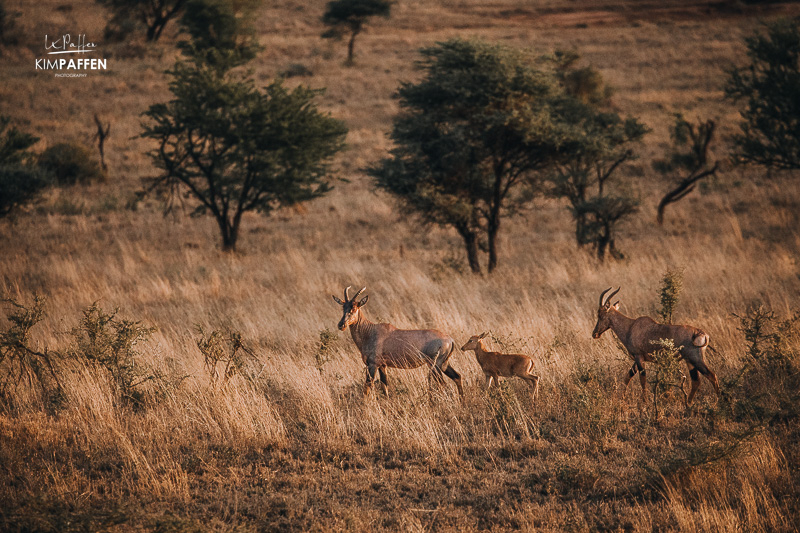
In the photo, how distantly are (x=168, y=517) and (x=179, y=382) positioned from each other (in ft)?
10.3

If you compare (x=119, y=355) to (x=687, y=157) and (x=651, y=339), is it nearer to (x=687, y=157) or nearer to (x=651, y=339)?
(x=651, y=339)

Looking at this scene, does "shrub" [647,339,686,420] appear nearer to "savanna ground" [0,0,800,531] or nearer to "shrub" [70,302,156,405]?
"savanna ground" [0,0,800,531]

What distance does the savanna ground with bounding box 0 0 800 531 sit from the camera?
448cm

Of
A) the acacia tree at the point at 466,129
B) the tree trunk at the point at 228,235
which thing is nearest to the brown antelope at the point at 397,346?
the acacia tree at the point at 466,129

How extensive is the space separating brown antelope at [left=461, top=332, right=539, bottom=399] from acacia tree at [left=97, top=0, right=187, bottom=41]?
53.4 metres

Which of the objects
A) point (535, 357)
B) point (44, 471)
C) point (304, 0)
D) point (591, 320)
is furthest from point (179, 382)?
point (304, 0)

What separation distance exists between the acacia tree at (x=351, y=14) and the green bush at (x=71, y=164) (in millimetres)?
25893

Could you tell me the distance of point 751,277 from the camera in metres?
11.4

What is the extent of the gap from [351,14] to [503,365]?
1951 inches

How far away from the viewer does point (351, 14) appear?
50438 millimetres

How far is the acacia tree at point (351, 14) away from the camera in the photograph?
4962cm
